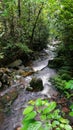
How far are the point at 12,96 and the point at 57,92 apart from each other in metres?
2.15

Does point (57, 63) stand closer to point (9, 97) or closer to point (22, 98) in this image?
point (22, 98)

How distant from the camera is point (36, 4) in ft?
51.4

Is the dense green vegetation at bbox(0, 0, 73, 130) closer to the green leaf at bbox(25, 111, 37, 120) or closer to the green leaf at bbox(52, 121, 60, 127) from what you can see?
the green leaf at bbox(52, 121, 60, 127)

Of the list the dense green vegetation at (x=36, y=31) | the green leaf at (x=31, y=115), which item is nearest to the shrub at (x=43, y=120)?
the green leaf at (x=31, y=115)

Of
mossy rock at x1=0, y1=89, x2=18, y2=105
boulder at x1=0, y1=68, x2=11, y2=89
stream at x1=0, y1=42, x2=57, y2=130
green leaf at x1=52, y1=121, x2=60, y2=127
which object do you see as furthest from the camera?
boulder at x1=0, y1=68, x2=11, y2=89

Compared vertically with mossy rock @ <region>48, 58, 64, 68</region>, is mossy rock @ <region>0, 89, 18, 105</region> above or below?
above

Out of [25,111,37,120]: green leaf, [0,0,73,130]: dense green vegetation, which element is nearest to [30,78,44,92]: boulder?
[0,0,73,130]: dense green vegetation

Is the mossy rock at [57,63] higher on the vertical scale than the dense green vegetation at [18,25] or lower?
lower

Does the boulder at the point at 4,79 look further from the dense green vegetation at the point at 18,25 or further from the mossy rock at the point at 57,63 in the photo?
the mossy rock at the point at 57,63

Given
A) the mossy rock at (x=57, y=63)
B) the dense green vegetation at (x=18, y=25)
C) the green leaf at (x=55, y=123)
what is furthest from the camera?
the mossy rock at (x=57, y=63)

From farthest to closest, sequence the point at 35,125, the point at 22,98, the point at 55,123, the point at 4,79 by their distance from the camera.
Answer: the point at 4,79 → the point at 22,98 → the point at 55,123 → the point at 35,125

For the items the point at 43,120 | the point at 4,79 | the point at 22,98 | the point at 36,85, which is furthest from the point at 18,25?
the point at 43,120

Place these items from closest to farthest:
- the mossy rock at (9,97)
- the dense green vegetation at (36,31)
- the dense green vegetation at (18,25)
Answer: the mossy rock at (9,97) → the dense green vegetation at (36,31) → the dense green vegetation at (18,25)

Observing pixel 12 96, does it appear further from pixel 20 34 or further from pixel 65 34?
pixel 20 34
